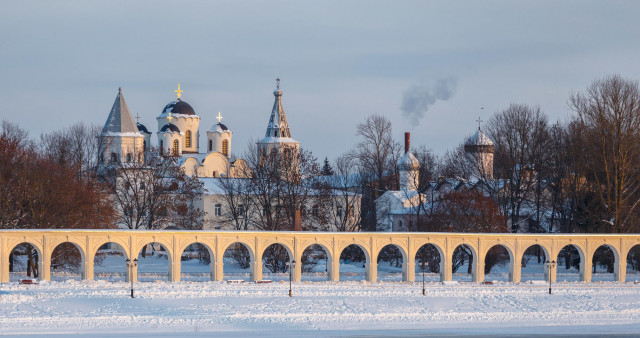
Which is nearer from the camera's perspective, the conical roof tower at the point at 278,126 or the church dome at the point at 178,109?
the conical roof tower at the point at 278,126

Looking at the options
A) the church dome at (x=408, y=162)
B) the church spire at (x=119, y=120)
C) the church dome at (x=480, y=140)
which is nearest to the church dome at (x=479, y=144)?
the church dome at (x=480, y=140)

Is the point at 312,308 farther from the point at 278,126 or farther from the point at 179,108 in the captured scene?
the point at 179,108

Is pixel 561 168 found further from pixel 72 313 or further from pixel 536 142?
pixel 72 313

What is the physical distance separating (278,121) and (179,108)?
1251cm

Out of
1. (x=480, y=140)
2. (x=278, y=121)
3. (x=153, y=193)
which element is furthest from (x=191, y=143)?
(x=480, y=140)

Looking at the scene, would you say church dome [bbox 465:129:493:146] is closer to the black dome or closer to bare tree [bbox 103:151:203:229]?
bare tree [bbox 103:151:203:229]

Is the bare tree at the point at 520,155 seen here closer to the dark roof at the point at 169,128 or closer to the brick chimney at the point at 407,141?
the brick chimney at the point at 407,141

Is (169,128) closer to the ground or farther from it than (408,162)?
farther from it

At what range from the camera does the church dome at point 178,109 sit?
94.5 m

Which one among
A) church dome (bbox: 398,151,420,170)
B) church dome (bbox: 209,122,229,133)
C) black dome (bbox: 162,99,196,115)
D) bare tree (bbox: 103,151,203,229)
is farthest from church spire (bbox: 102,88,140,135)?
church dome (bbox: 398,151,420,170)

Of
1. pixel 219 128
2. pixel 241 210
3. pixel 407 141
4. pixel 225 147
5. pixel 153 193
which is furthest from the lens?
pixel 225 147

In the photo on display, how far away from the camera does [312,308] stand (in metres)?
43.0

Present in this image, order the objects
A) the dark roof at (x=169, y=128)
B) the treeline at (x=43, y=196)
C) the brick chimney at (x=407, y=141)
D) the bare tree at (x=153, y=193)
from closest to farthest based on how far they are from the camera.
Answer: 1. the treeline at (x=43, y=196)
2. the bare tree at (x=153, y=193)
3. the brick chimney at (x=407, y=141)
4. the dark roof at (x=169, y=128)

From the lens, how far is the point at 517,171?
226 feet
